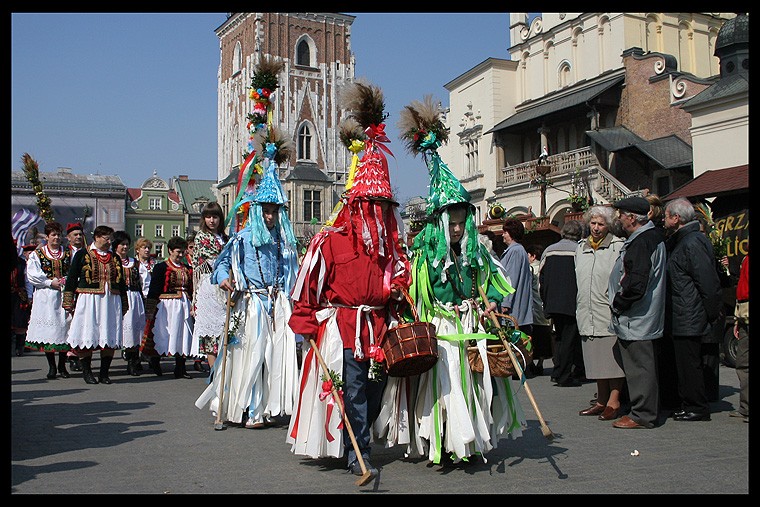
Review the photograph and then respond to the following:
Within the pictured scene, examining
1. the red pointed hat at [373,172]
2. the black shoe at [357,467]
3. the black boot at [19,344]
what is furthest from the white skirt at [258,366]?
the black boot at [19,344]

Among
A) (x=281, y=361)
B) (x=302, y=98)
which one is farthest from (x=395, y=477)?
(x=302, y=98)

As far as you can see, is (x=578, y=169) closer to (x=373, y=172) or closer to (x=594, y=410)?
(x=594, y=410)

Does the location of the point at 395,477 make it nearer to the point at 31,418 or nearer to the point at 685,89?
the point at 31,418

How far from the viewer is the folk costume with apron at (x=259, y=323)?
7.55 metres

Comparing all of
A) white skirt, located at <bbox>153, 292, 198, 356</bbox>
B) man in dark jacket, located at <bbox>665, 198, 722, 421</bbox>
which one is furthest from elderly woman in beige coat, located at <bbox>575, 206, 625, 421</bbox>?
white skirt, located at <bbox>153, 292, 198, 356</bbox>

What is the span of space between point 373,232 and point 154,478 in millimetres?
2248

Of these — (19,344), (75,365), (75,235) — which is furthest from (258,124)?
(19,344)

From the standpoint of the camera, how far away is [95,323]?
10.9 metres

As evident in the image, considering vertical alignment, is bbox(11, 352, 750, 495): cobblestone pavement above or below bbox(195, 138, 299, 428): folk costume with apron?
below

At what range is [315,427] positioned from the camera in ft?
18.4

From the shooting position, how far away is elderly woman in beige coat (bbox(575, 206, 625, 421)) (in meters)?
7.66

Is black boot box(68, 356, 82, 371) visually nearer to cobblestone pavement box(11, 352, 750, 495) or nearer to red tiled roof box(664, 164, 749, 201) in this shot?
cobblestone pavement box(11, 352, 750, 495)

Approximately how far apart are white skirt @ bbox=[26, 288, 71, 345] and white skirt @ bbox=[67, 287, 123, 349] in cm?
54

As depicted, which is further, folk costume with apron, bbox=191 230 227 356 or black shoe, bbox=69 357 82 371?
black shoe, bbox=69 357 82 371
